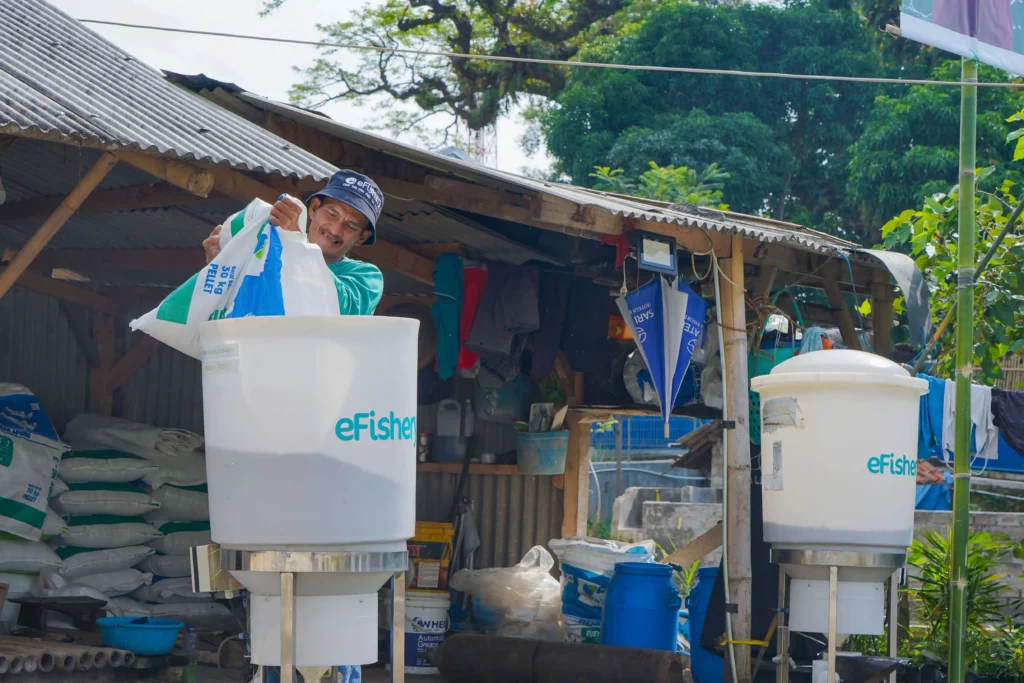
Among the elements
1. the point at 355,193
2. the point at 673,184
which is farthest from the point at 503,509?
the point at 673,184

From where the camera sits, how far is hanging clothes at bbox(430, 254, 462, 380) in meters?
7.86

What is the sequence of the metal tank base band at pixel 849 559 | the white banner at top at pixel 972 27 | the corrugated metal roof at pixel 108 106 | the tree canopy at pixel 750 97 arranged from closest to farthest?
the corrugated metal roof at pixel 108 106, the metal tank base band at pixel 849 559, the white banner at top at pixel 972 27, the tree canopy at pixel 750 97

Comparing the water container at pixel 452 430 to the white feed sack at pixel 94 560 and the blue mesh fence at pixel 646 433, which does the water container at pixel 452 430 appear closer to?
the white feed sack at pixel 94 560

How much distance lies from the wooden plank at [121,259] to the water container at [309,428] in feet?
14.0

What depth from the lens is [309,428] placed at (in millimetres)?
3428

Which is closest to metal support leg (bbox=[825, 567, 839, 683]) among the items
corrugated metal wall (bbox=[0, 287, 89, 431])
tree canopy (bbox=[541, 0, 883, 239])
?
corrugated metal wall (bbox=[0, 287, 89, 431])

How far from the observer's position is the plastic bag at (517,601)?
316 inches

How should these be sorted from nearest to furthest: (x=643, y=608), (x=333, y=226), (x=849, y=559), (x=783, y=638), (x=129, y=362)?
(x=333, y=226) < (x=849, y=559) < (x=783, y=638) < (x=643, y=608) < (x=129, y=362)

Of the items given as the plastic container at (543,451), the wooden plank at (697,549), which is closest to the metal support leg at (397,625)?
the wooden plank at (697,549)

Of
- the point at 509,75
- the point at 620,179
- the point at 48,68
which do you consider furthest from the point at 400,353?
the point at 509,75

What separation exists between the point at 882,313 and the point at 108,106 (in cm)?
607

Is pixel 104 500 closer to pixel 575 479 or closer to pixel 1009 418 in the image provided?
pixel 575 479

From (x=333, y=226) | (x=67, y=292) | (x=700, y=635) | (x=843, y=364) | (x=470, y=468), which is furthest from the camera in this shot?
(x=470, y=468)

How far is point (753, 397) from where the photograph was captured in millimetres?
7840
